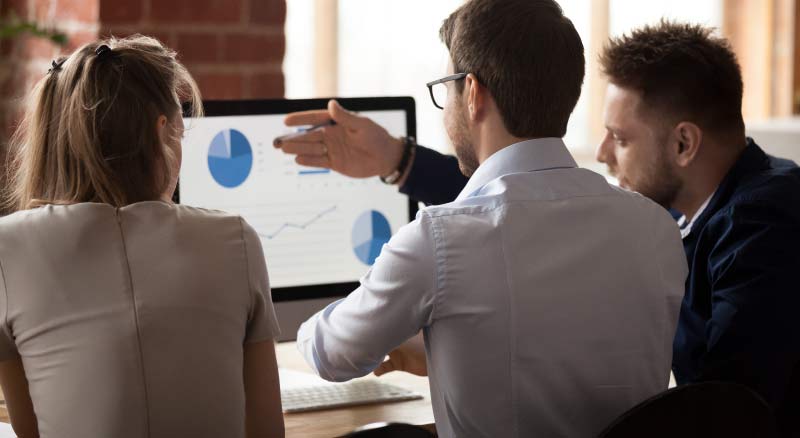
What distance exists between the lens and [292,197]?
1.79 meters

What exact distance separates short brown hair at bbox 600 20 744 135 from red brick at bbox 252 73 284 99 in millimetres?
886

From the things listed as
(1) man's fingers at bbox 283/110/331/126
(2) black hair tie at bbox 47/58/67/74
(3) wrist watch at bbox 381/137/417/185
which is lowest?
(3) wrist watch at bbox 381/137/417/185

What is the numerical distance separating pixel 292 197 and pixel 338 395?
14.7 inches

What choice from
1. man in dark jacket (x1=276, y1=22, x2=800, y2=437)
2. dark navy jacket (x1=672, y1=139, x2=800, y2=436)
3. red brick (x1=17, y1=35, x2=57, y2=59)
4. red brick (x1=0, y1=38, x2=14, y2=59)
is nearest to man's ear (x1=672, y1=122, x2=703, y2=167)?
man in dark jacket (x1=276, y1=22, x2=800, y2=437)

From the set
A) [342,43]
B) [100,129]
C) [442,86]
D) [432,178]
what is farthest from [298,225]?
[342,43]

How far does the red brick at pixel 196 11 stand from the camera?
228cm

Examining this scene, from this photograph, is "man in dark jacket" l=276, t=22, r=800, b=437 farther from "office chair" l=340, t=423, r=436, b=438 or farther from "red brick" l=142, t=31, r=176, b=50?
"red brick" l=142, t=31, r=176, b=50

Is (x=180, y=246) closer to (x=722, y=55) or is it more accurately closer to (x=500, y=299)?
(x=500, y=299)

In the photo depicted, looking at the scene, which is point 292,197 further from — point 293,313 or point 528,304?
point 528,304

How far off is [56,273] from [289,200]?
63 cm

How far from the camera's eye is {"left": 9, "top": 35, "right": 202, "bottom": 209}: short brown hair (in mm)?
1276

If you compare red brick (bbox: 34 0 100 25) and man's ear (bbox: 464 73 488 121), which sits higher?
red brick (bbox: 34 0 100 25)

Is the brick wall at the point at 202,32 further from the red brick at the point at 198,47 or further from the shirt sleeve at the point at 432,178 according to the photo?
the shirt sleeve at the point at 432,178

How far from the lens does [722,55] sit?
6.23 ft
